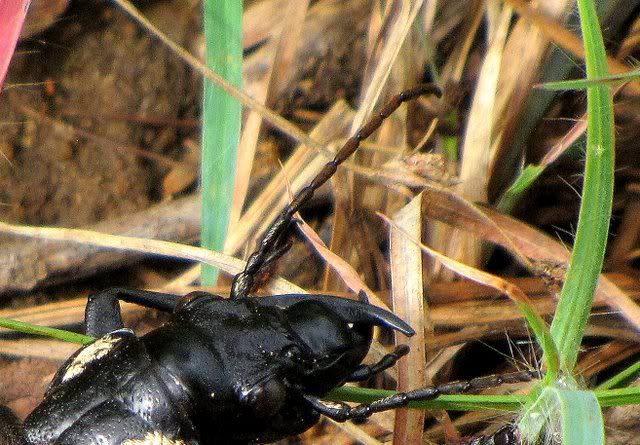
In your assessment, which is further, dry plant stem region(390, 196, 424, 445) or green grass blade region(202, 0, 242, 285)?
green grass blade region(202, 0, 242, 285)

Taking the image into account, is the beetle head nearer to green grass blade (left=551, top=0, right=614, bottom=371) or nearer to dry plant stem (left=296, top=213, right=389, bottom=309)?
dry plant stem (left=296, top=213, right=389, bottom=309)

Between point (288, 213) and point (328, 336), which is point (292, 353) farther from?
point (288, 213)

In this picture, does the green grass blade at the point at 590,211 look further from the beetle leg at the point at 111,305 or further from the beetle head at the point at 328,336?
the beetle leg at the point at 111,305

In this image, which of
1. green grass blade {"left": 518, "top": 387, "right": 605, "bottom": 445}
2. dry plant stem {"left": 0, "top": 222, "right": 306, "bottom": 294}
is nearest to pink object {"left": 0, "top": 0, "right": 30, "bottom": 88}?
dry plant stem {"left": 0, "top": 222, "right": 306, "bottom": 294}

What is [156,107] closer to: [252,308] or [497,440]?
[252,308]

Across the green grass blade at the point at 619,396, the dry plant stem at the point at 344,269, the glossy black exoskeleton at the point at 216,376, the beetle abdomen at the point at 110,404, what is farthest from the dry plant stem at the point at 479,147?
the beetle abdomen at the point at 110,404

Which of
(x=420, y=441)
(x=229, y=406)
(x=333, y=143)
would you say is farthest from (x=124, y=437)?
(x=333, y=143)
